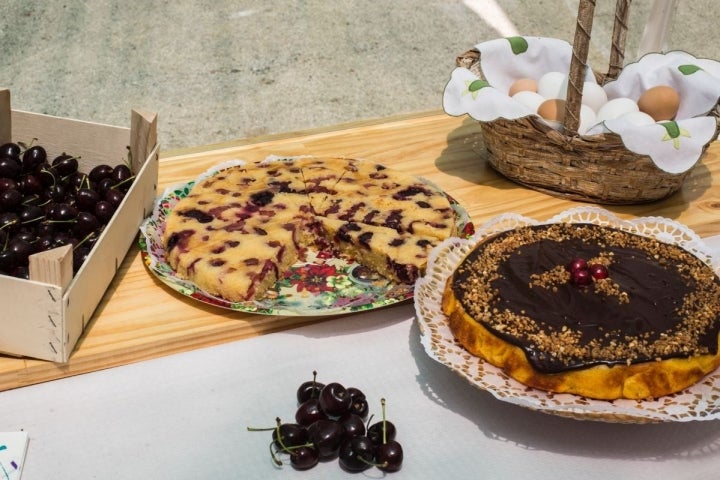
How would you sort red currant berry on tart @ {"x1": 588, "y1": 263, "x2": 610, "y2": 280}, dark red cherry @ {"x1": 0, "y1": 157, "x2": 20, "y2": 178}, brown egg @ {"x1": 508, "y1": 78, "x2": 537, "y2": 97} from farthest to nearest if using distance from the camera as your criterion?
brown egg @ {"x1": 508, "y1": 78, "x2": 537, "y2": 97} → dark red cherry @ {"x1": 0, "y1": 157, "x2": 20, "y2": 178} → red currant berry on tart @ {"x1": 588, "y1": 263, "x2": 610, "y2": 280}

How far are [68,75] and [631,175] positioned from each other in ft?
11.8

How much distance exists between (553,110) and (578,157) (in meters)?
0.14

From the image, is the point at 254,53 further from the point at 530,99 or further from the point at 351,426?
the point at 351,426

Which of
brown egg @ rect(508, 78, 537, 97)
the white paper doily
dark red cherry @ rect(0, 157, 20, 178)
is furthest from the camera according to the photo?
brown egg @ rect(508, 78, 537, 97)

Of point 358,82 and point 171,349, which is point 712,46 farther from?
point 171,349

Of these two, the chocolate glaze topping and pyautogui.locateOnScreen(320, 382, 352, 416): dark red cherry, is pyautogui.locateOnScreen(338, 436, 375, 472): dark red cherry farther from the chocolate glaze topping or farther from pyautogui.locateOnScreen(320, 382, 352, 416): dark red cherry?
the chocolate glaze topping

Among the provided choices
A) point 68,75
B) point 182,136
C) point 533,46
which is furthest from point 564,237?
point 68,75

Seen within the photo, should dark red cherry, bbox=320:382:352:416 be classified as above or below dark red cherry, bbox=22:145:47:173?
below

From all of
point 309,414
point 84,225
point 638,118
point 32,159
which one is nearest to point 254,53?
point 32,159

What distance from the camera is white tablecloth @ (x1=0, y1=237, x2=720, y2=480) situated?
4.18ft

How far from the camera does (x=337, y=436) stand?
49.8 inches

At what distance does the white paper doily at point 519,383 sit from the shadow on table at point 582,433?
3.8 inches

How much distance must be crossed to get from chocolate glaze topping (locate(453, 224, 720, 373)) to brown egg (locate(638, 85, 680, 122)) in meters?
0.52

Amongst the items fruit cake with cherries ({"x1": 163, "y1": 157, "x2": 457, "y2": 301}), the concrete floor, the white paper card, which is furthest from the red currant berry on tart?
the concrete floor
